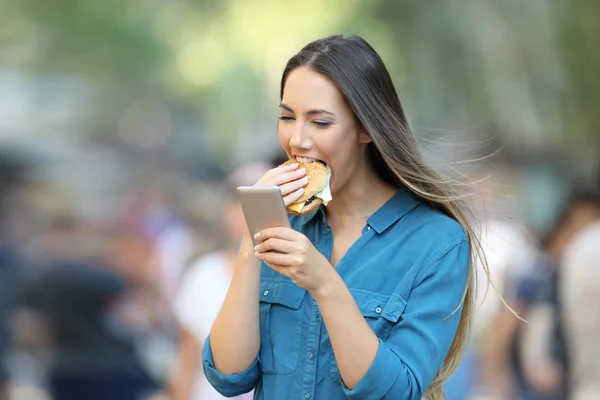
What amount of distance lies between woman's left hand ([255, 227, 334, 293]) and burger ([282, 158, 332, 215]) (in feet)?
0.52

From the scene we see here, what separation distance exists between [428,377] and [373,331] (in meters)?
0.15

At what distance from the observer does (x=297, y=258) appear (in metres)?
1.82

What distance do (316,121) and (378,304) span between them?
0.42 metres

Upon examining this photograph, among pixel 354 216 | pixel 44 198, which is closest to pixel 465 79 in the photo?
pixel 44 198

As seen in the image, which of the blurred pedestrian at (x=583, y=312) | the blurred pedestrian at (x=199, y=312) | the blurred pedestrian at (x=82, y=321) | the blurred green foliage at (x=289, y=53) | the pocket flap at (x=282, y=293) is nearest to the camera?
the pocket flap at (x=282, y=293)

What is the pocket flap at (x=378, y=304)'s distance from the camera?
193cm

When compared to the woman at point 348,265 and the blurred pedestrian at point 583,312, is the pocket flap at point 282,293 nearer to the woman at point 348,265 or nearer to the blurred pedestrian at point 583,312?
the woman at point 348,265

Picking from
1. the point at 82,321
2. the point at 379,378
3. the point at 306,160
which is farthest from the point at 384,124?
the point at 82,321

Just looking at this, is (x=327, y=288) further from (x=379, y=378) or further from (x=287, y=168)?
(x=287, y=168)

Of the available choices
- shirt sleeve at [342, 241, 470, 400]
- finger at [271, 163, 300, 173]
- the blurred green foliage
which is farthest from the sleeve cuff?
the blurred green foliage

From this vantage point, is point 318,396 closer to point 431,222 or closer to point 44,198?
point 431,222

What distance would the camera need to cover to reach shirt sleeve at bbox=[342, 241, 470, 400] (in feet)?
5.98

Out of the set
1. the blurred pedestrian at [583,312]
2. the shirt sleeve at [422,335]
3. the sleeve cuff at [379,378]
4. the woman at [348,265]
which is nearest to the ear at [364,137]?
the woman at [348,265]

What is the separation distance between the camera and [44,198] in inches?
222
